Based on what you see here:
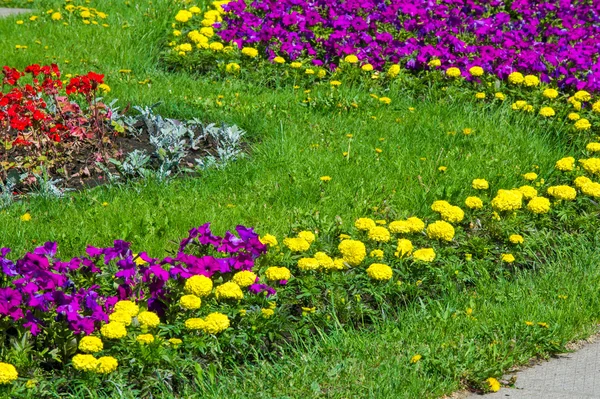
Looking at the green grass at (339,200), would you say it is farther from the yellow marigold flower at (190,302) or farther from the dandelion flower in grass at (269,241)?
the dandelion flower in grass at (269,241)

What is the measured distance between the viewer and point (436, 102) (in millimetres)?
7711

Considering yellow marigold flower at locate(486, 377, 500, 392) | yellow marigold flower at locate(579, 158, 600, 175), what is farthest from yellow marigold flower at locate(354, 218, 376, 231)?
yellow marigold flower at locate(579, 158, 600, 175)

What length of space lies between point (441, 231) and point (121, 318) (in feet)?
6.09

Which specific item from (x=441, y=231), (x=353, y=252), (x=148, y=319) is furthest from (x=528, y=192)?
(x=148, y=319)

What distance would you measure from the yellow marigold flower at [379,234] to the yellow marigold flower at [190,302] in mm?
1201

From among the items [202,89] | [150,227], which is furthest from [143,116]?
[150,227]

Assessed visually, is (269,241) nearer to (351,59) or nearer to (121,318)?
(121,318)

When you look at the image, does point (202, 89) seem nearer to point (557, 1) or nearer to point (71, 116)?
point (71, 116)

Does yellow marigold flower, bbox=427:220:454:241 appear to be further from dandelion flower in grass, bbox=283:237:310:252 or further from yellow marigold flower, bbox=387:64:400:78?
yellow marigold flower, bbox=387:64:400:78

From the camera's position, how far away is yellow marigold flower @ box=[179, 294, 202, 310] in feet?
13.6

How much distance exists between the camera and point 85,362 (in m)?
3.79

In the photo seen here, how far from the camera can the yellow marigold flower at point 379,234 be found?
5031 millimetres

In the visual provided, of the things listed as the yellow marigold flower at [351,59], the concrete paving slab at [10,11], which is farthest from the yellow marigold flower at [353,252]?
the concrete paving slab at [10,11]

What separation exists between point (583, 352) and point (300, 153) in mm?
2652
